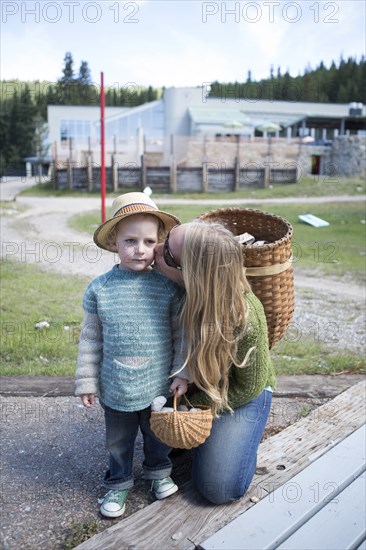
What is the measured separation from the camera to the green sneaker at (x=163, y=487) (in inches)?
87.7

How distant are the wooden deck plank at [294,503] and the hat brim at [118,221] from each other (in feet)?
3.77

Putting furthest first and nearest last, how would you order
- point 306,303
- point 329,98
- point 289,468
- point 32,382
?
point 329,98 → point 306,303 → point 32,382 → point 289,468

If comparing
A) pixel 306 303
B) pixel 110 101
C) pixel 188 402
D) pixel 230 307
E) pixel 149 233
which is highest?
pixel 110 101

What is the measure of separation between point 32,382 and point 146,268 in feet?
5.81

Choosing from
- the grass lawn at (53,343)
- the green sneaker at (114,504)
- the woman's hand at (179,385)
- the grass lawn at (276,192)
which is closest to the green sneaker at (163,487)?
the green sneaker at (114,504)

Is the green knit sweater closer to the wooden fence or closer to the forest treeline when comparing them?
the wooden fence

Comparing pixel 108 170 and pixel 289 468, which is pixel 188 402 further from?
pixel 108 170

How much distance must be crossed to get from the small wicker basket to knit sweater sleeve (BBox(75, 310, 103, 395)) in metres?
0.30

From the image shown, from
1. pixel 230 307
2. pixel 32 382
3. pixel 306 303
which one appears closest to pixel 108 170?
pixel 306 303

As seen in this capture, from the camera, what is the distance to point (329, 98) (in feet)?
251

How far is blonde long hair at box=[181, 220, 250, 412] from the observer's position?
78.1 inches

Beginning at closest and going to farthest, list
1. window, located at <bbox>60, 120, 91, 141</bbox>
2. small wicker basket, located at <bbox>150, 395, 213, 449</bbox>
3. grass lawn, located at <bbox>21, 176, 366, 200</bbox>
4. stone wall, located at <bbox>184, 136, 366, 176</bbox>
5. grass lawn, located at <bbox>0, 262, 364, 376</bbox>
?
small wicker basket, located at <bbox>150, 395, 213, 449</bbox> < grass lawn, located at <bbox>0, 262, 364, 376</bbox> < grass lawn, located at <bbox>21, 176, 366, 200</bbox> < stone wall, located at <bbox>184, 136, 366, 176</bbox> < window, located at <bbox>60, 120, 91, 141</bbox>

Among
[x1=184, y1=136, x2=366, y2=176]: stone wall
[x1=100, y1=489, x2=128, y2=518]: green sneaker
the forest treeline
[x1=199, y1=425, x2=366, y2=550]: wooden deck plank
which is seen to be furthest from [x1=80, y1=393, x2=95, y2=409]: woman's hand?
the forest treeline

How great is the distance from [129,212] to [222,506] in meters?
1.20
